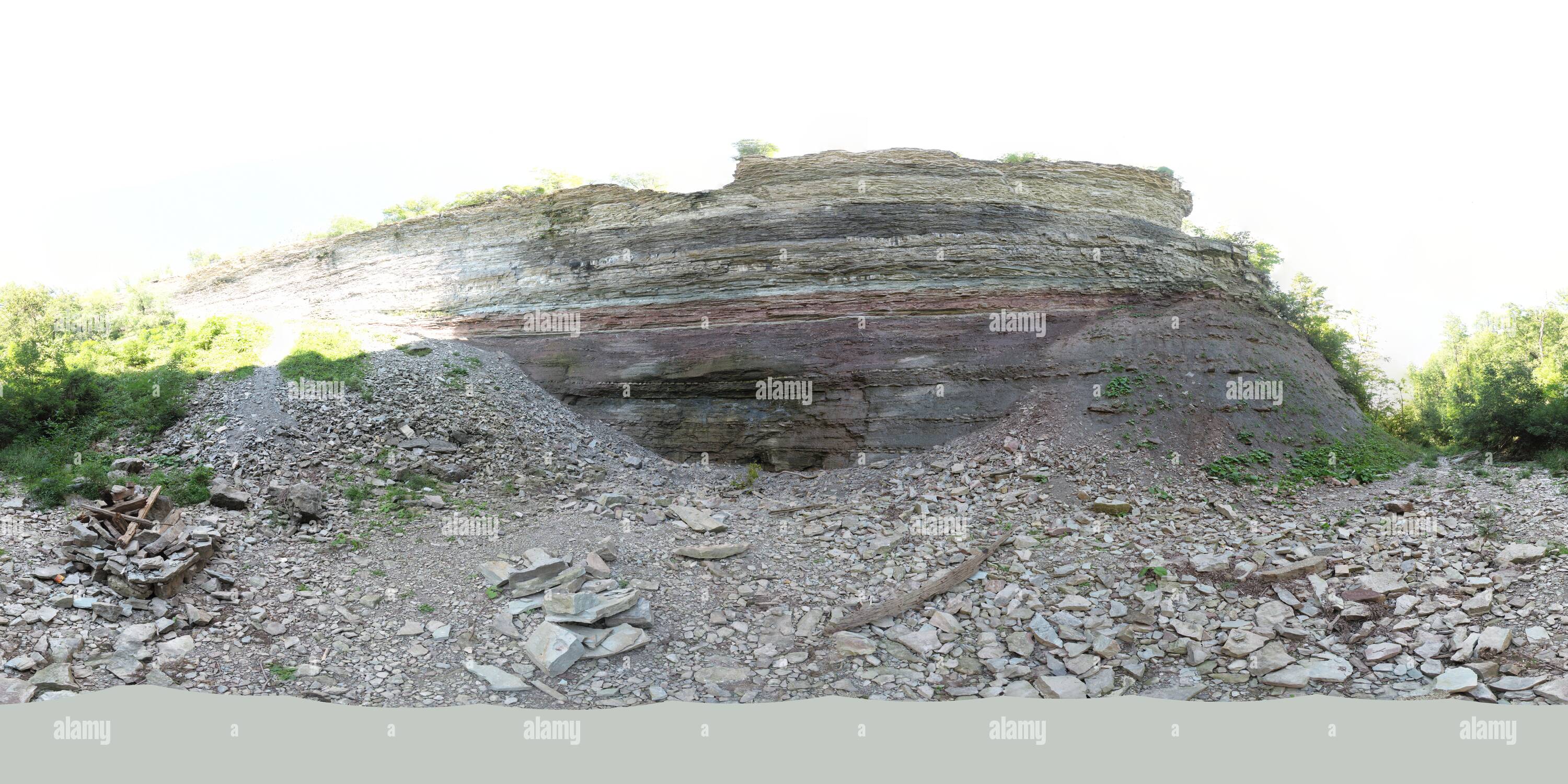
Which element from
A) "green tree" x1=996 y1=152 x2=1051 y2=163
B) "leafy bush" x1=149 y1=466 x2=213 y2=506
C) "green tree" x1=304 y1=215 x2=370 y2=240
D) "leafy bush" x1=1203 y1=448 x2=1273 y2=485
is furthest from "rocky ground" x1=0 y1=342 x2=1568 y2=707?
"green tree" x1=304 y1=215 x2=370 y2=240

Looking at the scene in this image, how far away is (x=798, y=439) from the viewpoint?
15930mm

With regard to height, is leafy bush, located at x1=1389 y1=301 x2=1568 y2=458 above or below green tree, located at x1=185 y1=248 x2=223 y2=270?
below

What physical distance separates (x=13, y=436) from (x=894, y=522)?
1427cm

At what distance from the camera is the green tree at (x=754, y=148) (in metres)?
17.7

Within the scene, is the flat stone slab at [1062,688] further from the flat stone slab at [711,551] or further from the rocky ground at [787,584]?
the flat stone slab at [711,551]

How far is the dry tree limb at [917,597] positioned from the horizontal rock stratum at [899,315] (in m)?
4.91

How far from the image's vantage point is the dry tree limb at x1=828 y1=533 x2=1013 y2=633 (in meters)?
9.17

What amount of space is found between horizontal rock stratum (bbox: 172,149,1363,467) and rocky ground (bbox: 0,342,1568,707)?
1929 millimetres

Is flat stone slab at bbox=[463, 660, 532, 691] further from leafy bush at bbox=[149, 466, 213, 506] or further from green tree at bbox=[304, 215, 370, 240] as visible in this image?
green tree at bbox=[304, 215, 370, 240]

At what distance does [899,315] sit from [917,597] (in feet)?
26.5

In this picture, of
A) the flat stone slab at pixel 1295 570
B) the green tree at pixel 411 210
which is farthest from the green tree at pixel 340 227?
the flat stone slab at pixel 1295 570

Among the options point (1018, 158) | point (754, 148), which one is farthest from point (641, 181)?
point (1018, 158)

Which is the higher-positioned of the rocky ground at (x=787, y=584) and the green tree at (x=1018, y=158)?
the green tree at (x=1018, y=158)

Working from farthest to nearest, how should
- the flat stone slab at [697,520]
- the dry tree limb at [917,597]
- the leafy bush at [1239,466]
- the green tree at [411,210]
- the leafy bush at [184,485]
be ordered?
1. the green tree at [411,210]
2. the leafy bush at [1239,466]
3. the flat stone slab at [697,520]
4. the leafy bush at [184,485]
5. the dry tree limb at [917,597]
